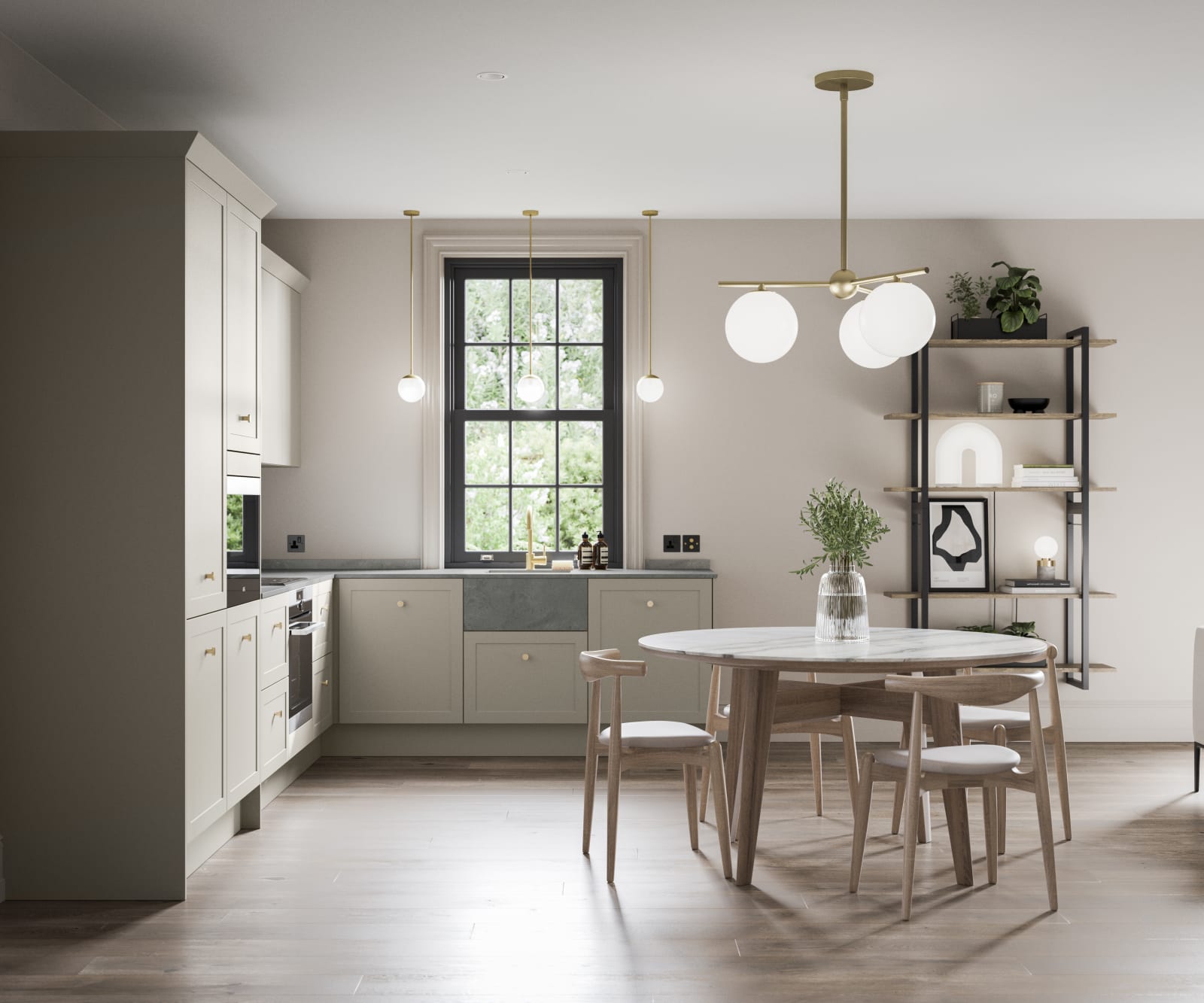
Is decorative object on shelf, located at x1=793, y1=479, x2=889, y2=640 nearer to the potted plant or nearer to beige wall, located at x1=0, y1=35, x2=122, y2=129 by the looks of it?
the potted plant

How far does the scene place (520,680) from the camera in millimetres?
5215

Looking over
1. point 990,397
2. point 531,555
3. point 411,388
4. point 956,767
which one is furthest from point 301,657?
point 990,397

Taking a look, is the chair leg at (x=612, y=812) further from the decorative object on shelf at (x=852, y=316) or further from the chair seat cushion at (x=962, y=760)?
the decorative object on shelf at (x=852, y=316)

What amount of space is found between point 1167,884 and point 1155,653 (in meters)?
2.49

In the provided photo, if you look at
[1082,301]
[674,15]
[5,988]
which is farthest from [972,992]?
[1082,301]

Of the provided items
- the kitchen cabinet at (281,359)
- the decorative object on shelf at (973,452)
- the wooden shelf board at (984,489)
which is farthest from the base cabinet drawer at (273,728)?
the decorative object on shelf at (973,452)

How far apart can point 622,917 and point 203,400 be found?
6.68 ft

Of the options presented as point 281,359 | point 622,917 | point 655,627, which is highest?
point 281,359

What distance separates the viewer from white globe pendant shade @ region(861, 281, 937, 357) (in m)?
Result: 3.22

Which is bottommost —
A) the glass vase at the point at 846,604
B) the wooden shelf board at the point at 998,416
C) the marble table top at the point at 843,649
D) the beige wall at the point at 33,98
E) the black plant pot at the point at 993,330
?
the marble table top at the point at 843,649

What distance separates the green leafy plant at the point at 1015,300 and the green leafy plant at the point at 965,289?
0.13 m

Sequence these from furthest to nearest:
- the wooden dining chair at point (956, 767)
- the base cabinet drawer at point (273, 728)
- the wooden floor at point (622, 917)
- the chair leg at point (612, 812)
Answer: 1. the base cabinet drawer at point (273, 728)
2. the chair leg at point (612, 812)
3. the wooden dining chair at point (956, 767)
4. the wooden floor at point (622, 917)

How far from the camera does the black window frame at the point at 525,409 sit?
5734mm

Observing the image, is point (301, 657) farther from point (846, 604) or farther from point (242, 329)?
point (846, 604)
